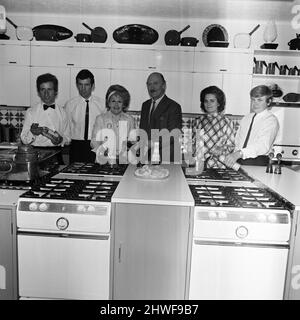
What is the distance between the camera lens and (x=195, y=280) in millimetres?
1612

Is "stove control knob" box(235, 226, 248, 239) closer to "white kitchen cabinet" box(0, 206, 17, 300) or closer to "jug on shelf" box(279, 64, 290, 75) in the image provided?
"white kitchen cabinet" box(0, 206, 17, 300)

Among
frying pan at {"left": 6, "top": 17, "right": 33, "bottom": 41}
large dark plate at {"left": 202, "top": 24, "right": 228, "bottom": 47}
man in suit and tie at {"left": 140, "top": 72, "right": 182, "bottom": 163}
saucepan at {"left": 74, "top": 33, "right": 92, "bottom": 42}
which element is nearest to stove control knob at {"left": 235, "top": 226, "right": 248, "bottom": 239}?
man in suit and tie at {"left": 140, "top": 72, "right": 182, "bottom": 163}

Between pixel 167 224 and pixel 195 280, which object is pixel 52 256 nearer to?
pixel 167 224

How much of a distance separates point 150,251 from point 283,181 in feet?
2.79

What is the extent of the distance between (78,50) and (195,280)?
2.59 metres

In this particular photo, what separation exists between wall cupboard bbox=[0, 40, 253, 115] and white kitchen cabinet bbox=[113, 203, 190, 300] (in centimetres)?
215

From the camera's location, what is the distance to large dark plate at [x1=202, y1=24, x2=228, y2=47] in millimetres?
3510

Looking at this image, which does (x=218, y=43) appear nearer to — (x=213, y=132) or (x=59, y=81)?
(x=213, y=132)

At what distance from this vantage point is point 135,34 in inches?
140

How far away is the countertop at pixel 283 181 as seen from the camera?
1698 mm

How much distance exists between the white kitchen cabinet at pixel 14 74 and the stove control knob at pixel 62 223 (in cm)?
233

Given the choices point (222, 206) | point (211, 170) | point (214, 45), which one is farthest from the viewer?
point (214, 45)

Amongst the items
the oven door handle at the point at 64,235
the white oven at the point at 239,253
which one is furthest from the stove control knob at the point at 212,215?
the oven door handle at the point at 64,235
